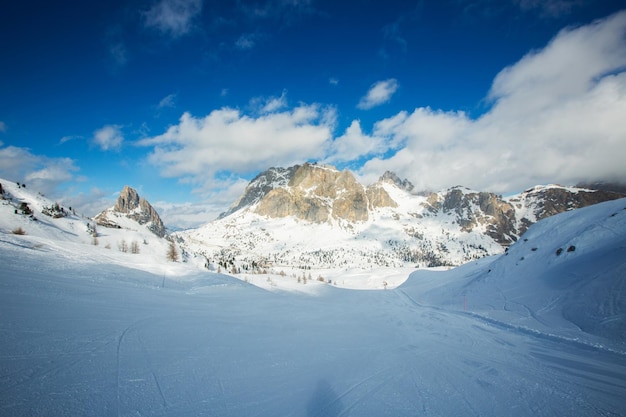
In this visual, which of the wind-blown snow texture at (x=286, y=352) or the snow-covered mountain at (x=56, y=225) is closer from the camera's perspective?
the wind-blown snow texture at (x=286, y=352)

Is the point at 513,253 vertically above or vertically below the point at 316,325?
above

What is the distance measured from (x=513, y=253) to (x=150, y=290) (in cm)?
2908

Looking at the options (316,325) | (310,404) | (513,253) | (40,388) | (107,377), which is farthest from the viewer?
(513,253)

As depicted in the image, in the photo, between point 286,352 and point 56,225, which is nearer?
point 286,352

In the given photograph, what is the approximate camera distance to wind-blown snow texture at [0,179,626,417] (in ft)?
16.1

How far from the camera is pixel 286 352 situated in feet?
26.9

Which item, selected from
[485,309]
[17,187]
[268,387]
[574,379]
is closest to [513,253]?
[485,309]

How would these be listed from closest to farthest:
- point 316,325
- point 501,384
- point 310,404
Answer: point 310,404
point 501,384
point 316,325

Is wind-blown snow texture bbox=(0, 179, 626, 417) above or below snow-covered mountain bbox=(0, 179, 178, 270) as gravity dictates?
below

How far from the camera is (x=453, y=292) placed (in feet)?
83.0

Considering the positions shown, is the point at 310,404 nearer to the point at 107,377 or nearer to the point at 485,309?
the point at 107,377

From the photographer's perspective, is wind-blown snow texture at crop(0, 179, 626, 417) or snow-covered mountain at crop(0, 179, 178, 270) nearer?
wind-blown snow texture at crop(0, 179, 626, 417)

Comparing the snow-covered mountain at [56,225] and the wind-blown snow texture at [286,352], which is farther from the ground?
the snow-covered mountain at [56,225]

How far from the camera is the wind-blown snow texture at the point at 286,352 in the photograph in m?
4.90
